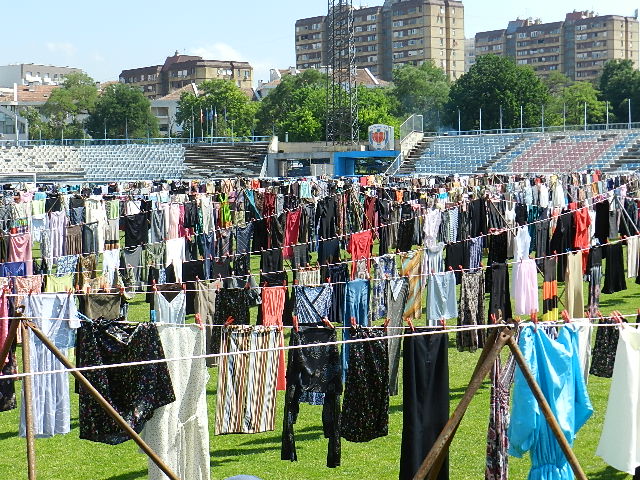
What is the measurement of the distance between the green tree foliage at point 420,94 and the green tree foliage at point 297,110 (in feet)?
27.0

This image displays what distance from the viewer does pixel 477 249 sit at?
693 inches

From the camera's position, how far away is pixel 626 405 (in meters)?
6.87

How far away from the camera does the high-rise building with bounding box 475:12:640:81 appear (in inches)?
5655

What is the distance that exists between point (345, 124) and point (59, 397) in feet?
192

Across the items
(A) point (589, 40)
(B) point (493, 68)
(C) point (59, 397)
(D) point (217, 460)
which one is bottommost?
(D) point (217, 460)

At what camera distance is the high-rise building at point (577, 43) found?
143625mm

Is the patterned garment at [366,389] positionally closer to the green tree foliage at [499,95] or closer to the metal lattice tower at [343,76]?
the metal lattice tower at [343,76]

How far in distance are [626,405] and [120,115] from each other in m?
93.4

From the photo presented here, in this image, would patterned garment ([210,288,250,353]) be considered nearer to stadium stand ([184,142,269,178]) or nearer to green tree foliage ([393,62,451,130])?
stadium stand ([184,142,269,178])

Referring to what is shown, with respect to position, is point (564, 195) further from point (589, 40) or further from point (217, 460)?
point (589, 40)

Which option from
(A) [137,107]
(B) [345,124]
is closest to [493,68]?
(B) [345,124]

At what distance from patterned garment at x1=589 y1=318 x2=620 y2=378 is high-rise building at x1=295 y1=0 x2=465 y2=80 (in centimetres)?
12312

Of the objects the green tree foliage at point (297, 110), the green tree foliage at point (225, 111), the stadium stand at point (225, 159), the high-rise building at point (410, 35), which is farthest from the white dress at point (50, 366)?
the high-rise building at point (410, 35)

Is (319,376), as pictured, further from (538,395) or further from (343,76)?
(343,76)
